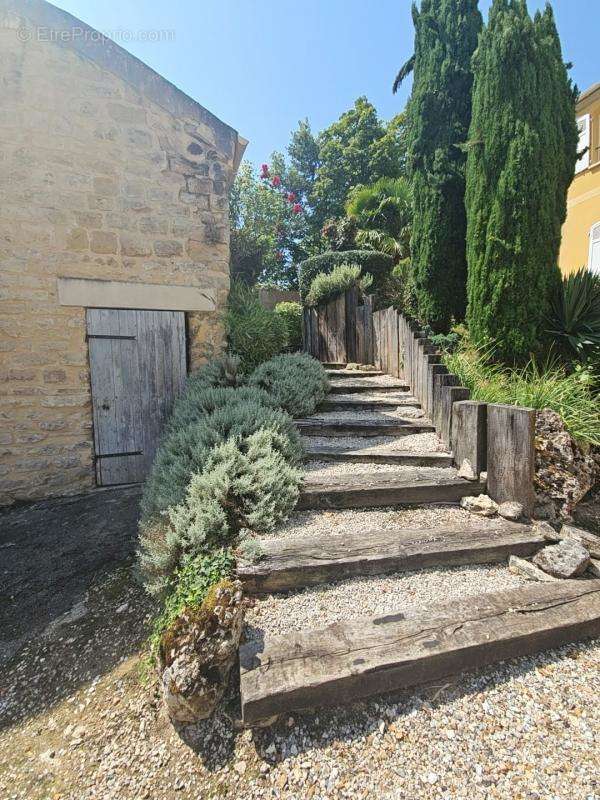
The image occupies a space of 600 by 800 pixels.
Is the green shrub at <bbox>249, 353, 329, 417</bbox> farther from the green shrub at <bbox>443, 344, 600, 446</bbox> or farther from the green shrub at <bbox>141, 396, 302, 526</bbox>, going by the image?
the green shrub at <bbox>443, 344, 600, 446</bbox>

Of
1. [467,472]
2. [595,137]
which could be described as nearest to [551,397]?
[467,472]

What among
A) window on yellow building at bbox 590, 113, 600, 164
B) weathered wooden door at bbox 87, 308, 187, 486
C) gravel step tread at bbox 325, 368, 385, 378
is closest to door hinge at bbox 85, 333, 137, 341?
weathered wooden door at bbox 87, 308, 187, 486

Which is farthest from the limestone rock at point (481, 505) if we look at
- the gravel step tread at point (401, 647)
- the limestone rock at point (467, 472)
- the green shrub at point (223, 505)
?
the green shrub at point (223, 505)

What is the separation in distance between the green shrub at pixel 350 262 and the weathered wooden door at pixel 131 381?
5118mm

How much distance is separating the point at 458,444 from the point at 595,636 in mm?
1688

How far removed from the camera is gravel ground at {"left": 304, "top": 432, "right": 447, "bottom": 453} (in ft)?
12.6

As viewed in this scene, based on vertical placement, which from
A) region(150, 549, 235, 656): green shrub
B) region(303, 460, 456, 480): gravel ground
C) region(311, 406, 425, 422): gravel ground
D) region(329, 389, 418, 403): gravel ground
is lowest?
region(150, 549, 235, 656): green shrub

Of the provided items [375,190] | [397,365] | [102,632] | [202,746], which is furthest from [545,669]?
[375,190]

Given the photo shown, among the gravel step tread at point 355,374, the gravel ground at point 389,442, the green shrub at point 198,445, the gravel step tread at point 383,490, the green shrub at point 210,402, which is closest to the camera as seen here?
the green shrub at point 198,445

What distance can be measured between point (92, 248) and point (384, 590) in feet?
15.8

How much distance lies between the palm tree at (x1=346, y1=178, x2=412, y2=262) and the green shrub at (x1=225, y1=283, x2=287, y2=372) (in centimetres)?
586

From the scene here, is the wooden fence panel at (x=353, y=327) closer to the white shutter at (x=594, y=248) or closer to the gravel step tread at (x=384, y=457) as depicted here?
the gravel step tread at (x=384, y=457)

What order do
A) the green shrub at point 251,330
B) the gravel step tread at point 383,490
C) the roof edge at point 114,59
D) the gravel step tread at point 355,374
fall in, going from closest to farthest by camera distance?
1. the gravel step tread at point 383,490
2. the roof edge at point 114,59
3. the green shrub at point 251,330
4. the gravel step tread at point 355,374

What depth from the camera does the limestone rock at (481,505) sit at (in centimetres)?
308
